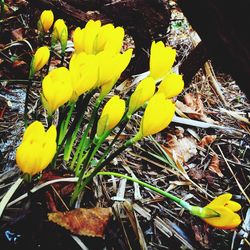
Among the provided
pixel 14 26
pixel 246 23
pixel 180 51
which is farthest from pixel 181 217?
pixel 14 26

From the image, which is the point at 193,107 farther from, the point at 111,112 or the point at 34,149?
the point at 34,149

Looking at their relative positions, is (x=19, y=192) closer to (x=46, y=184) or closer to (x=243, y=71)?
(x=46, y=184)

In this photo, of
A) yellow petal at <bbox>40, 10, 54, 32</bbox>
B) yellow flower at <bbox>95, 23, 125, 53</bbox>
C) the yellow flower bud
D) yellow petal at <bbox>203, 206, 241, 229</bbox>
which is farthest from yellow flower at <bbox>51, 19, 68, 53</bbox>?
yellow petal at <bbox>203, 206, 241, 229</bbox>

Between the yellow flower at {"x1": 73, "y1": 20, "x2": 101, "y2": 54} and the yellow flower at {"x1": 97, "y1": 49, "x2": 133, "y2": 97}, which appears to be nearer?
the yellow flower at {"x1": 97, "y1": 49, "x2": 133, "y2": 97}

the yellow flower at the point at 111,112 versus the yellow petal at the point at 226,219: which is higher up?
the yellow flower at the point at 111,112

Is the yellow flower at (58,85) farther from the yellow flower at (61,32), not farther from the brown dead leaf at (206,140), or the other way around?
the brown dead leaf at (206,140)

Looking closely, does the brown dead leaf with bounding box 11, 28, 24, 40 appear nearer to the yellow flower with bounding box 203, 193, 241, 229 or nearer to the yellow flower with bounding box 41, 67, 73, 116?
the yellow flower with bounding box 41, 67, 73, 116

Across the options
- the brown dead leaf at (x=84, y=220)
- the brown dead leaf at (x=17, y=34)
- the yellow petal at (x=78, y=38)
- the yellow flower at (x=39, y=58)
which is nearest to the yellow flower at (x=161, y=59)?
the yellow petal at (x=78, y=38)

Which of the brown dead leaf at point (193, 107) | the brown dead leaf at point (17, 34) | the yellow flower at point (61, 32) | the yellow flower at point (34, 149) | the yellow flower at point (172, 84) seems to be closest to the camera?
the yellow flower at point (34, 149)

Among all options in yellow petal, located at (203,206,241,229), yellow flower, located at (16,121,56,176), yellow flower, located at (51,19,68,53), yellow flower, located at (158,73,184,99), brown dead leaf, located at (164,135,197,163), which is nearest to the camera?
yellow flower, located at (16,121,56,176)
